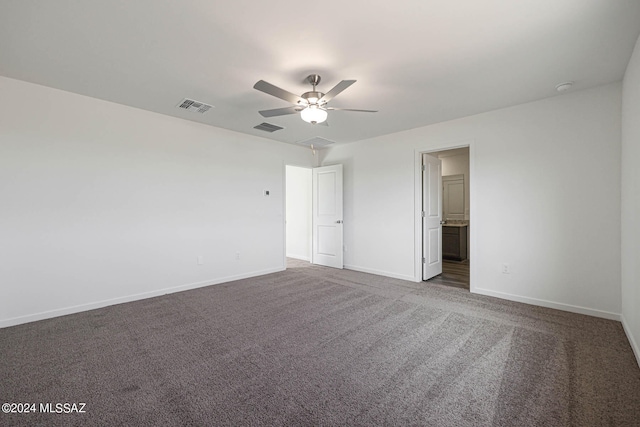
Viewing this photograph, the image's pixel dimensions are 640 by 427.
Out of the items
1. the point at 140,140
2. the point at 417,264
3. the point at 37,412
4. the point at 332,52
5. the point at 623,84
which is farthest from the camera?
the point at 417,264

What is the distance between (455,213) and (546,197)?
3744 mm

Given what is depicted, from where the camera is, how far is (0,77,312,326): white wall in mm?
2941

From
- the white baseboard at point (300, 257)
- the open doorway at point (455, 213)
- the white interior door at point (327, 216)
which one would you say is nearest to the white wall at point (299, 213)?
the white baseboard at point (300, 257)

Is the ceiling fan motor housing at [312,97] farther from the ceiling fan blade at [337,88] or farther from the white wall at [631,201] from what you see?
the white wall at [631,201]

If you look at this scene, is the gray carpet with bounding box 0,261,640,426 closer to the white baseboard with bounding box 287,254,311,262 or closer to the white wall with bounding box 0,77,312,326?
the white wall with bounding box 0,77,312,326

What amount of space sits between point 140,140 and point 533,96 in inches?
201

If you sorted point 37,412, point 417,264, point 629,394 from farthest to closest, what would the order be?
1. point 417,264
2. point 629,394
3. point 37,412

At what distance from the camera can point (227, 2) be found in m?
1.81

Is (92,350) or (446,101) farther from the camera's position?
(446,101)

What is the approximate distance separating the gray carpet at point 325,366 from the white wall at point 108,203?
0.41 m

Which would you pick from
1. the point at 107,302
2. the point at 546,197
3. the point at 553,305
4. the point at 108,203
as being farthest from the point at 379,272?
the point at 108,203

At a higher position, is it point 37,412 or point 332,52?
point 332,52

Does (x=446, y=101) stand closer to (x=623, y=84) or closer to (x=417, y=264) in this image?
(x=623, y=84)

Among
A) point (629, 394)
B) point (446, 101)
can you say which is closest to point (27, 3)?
point (446, 101)
